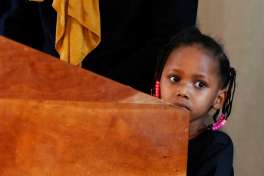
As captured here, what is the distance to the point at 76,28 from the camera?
1101 mm

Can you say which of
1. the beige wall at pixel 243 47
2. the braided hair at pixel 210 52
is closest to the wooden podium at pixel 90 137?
the braided hair at pixel 210 52

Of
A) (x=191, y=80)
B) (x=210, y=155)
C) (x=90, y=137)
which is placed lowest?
(x=210, y=155)

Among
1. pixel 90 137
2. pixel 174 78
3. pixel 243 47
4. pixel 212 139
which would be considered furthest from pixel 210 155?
pixel 243 47

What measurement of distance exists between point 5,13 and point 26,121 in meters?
0.84

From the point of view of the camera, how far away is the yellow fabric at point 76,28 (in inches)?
42.2

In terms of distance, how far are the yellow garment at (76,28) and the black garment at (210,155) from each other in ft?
1.24

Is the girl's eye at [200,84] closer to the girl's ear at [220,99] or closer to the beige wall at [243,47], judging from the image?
the girl's ear at [220,99]

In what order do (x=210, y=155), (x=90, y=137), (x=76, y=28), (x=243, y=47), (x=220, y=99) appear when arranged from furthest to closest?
(x=243, y=47) < (x=76, y=28) < (x=220, y=99) < (x=210, y=155) < (x=90, y=137)

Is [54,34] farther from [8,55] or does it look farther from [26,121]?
[26,121]

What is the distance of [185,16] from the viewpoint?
1.11 m

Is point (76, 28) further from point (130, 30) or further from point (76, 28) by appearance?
point (130, 30)

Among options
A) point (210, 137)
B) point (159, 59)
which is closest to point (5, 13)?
point (159, 59)

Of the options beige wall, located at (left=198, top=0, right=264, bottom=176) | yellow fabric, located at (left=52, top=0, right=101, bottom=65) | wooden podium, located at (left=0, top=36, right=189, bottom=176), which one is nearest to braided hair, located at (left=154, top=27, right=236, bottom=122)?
yellow fabric, located at (left=52, top=0, right=101, bottom=65)

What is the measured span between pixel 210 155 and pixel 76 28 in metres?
0.48
